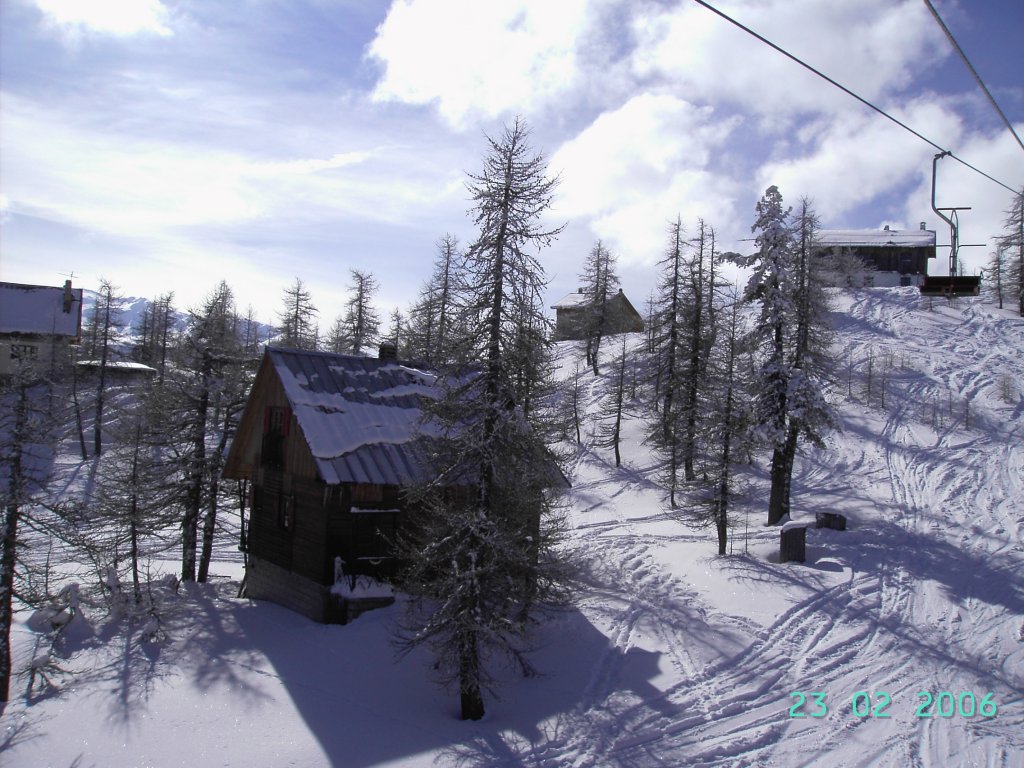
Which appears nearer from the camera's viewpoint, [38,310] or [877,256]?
[38,310]

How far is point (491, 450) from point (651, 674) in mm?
5685

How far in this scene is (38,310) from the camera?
192ft

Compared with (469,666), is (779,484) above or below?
above

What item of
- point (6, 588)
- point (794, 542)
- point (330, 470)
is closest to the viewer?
point (6, 588)

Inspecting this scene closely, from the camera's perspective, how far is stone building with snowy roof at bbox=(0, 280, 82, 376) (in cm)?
5612

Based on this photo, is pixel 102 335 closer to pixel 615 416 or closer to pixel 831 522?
pixel 615 416

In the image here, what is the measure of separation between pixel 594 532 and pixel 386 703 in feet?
54.2

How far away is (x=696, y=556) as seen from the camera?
21.6 metres

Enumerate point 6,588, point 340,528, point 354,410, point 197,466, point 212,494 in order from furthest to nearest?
point 212,494, point 197,466, point 354,410, point 340,528, point 6,588

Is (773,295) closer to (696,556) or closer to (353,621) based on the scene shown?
(696,556)

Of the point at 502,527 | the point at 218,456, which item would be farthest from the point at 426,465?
the point at 218,456

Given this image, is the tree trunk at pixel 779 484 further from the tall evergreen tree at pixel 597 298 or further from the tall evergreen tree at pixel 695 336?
the tall evergreen tree at pixel 597 298

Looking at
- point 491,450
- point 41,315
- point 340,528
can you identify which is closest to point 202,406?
point 340,528
